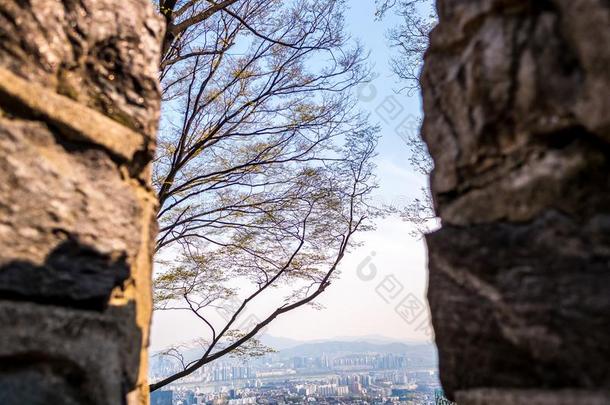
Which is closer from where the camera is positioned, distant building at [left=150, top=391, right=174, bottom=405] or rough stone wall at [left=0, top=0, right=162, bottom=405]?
rough stone wall at [left=0, top=0, right=162, bottom=405]

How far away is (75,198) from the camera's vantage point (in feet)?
4.23

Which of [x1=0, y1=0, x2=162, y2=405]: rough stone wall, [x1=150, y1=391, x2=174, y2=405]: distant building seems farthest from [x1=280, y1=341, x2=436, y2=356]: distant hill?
[x1=0, y1=0, x2=162, y2=405]: rough stone wall

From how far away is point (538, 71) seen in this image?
97 cm

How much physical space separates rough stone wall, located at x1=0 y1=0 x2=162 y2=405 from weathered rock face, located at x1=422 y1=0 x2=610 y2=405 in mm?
903

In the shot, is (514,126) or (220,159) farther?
(220,159)

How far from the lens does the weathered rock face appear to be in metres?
0.91

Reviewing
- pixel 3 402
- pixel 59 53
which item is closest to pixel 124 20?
pixel 59 53

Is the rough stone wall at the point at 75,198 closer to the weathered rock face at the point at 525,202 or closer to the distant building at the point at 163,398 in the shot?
the weathered rock face at the point at 525,202

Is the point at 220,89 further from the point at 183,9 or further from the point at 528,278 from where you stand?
the point at 528,278

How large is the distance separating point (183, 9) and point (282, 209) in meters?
2.66

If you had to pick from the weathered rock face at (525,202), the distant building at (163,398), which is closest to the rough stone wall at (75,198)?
the weathered rock face at (525,202)

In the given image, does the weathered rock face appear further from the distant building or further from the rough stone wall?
the distant building

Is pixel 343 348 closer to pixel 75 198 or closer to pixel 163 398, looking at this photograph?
pixel 163 398

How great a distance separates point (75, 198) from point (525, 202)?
3.69ft
